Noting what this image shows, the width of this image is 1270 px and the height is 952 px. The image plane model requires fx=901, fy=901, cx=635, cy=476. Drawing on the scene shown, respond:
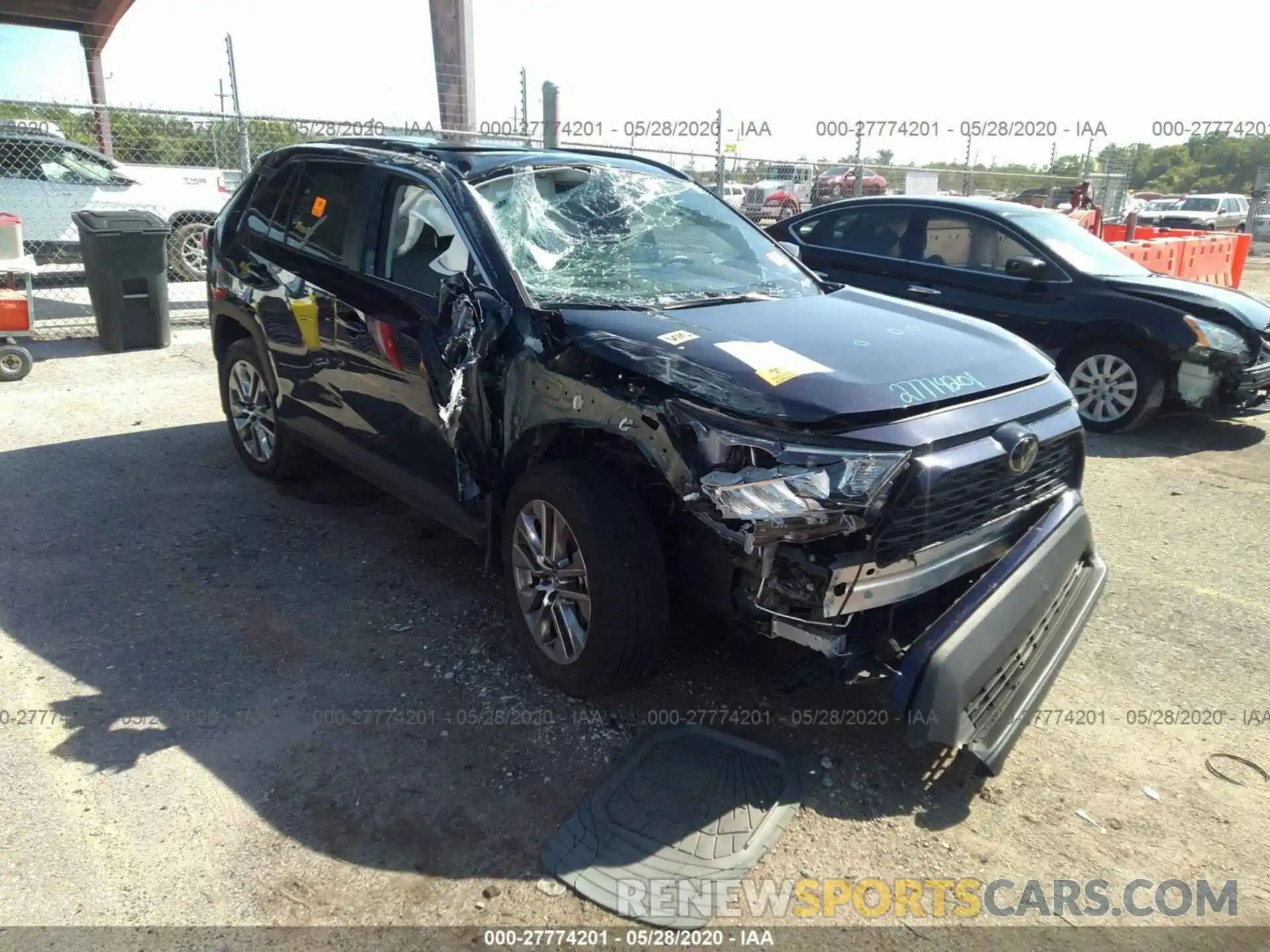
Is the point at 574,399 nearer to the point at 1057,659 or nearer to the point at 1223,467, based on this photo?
the point at 1057,659

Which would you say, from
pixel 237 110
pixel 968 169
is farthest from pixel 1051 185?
pixel 237 110

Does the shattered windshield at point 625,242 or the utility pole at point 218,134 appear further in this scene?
the utility pole at point 218,134

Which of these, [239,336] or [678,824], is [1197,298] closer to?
[678,824]

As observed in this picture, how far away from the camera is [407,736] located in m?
3.16

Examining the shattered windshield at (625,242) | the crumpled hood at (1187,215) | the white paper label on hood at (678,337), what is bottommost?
the crumpled hood at (1187,215)

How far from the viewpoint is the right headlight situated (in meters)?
6.59

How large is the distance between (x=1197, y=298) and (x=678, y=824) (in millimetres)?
6277

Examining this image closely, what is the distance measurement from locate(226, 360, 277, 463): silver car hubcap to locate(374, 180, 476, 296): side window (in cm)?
156

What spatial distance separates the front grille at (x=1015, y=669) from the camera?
2.76m

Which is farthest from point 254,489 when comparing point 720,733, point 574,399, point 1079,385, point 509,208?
point 1079,385

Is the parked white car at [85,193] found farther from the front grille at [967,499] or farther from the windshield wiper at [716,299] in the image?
the front grille at [967,499]

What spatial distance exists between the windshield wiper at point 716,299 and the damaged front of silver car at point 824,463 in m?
0.01

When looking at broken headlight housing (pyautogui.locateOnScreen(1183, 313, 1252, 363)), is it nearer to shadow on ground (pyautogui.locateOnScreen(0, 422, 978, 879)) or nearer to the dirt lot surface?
the dirt lot surface

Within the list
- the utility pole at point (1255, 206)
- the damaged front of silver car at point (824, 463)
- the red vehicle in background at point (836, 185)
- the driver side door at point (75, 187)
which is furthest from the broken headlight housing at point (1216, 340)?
the utility pole at point (1255, 206)
